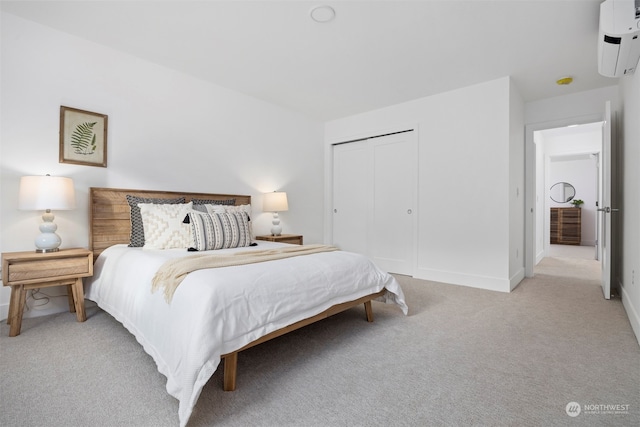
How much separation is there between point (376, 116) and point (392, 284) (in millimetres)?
2944

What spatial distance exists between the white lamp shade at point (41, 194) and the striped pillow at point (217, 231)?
3.03 ft

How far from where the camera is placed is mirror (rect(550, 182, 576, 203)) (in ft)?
27.8

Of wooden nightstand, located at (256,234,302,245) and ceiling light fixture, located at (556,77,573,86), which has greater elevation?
ceiling light fixture, located at (556,77,573,86)

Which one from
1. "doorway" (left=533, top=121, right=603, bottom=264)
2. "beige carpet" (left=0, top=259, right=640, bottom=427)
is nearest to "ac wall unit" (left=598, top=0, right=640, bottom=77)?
"beige carpet" (left=0, top=259, right=640, bottom=427)

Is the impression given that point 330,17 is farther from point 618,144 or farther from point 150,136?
point 618,144

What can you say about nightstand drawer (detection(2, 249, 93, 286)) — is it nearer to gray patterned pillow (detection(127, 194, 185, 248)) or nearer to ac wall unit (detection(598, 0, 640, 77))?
gray patterned pillow (detection(127, 194, 185, 248))

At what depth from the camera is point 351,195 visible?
5.03 m

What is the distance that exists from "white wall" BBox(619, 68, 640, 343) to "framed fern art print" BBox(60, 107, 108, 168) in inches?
177

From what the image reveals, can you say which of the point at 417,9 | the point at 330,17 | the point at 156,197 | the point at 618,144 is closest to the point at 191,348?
the point at 156,197

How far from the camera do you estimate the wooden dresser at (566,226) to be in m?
8.03

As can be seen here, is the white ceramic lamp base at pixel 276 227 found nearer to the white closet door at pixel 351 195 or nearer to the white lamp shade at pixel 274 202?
the white lamp shade at pixel 274 202

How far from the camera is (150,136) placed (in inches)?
126

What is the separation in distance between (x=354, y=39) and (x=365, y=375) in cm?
268

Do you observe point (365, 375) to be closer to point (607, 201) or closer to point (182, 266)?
point (182, 266)
